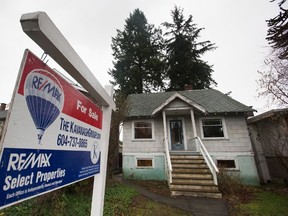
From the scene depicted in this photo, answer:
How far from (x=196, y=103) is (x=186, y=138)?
275cm

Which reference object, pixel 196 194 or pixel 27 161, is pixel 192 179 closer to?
pixel 196 194

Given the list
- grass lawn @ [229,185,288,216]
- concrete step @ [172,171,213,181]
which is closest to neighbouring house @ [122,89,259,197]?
concrete step @ [172,171,213,181]

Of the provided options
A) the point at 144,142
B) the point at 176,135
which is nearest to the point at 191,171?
the point at 176,135

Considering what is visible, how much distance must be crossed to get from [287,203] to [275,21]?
7.35 m

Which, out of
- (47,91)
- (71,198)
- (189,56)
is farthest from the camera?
(189,56)

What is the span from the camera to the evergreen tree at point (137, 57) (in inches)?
854

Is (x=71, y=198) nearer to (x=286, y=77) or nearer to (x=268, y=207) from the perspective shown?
(x=268, y=207)

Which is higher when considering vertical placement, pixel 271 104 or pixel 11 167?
pixel 271 104

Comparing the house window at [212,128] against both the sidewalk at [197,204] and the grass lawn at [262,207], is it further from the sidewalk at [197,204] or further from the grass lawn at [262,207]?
the sidewalk at [197,204]

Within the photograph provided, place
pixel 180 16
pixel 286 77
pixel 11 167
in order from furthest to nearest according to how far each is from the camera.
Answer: pixel 180 16 → pixel 286 77 → pixel 11 167

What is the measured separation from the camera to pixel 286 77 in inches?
362

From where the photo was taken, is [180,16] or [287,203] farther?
[180,16]

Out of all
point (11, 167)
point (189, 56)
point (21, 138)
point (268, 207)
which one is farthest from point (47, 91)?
point (189, 56)

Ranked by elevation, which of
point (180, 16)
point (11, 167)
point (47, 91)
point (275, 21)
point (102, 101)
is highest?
point (180, 16)
